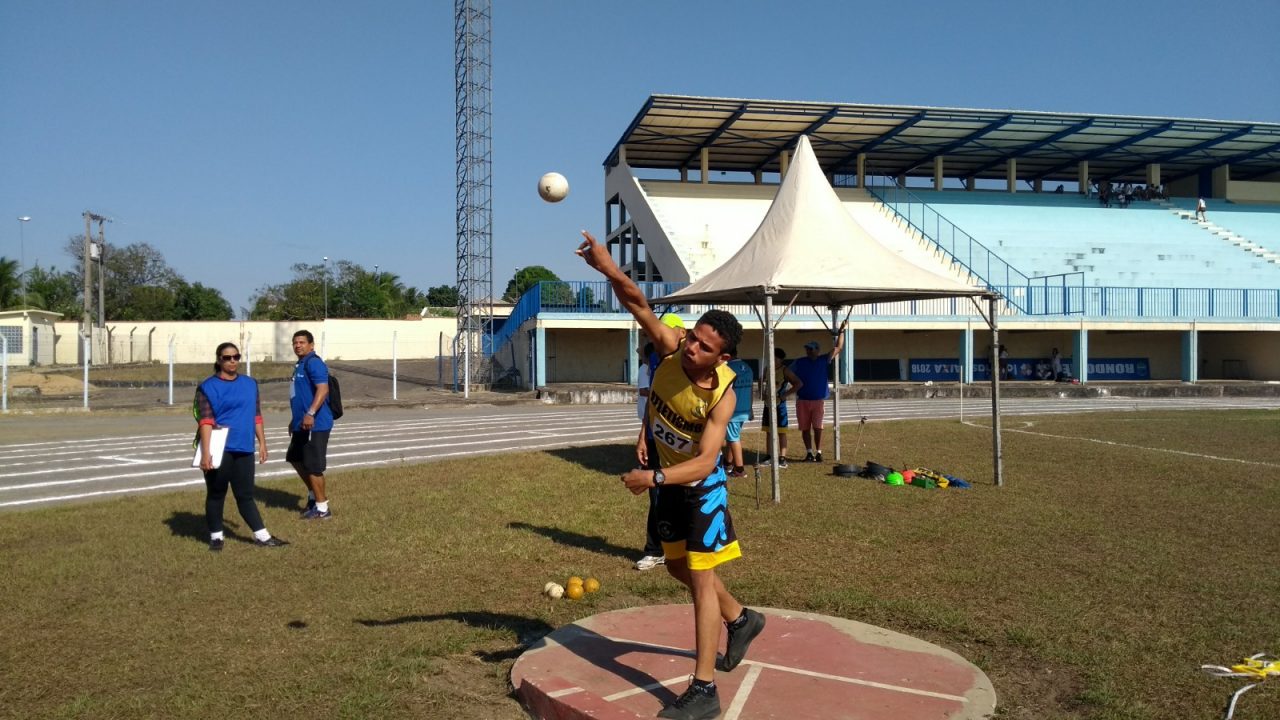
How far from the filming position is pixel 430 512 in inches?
389

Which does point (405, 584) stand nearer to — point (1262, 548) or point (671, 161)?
point (1262, 548)

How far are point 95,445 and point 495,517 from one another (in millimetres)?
11333

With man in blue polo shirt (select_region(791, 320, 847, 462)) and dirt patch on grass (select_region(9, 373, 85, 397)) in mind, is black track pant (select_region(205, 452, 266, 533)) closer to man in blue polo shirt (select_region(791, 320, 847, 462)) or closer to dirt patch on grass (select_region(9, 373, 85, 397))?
man in blue polo shirt (select_region(791, 320, 847, 462))

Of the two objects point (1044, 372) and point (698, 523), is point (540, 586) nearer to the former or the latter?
point (698, 523)

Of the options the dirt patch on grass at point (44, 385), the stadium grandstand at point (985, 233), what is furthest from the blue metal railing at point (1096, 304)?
the dirt patch on grass at point (44, 385)

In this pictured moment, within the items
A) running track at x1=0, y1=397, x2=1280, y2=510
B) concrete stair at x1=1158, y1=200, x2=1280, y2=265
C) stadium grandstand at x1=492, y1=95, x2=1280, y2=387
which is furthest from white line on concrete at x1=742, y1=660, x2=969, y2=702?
concrete stair at x1=1158, y1=200, x2=1280, y2=265

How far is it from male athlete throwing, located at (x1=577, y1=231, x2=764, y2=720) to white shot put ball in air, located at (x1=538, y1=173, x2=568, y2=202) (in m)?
8.96

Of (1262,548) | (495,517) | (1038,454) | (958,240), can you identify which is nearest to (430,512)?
(495,517)

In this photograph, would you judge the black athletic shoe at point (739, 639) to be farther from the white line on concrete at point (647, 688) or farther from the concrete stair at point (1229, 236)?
the concrete stair at point (1229, 236)

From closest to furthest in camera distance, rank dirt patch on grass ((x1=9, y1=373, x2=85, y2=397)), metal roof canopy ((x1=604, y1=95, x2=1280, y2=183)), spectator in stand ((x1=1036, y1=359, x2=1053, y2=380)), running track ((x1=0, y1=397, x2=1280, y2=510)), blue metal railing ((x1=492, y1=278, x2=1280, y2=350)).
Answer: running track ((x1=0, y1=397, x2=1280, y2=510)) < dirt patch on grass ((x1=9, y1=373, x2=85, y2=397)) < blue metal railing ((x1=492, y1=278, x2=1280, y2=350)) < spectator in stand ((x1=1036, y1=359, x2=1053, y2=380)) < metal roof canopy ((x1=604, y1=95, x2=1280, y2=183))

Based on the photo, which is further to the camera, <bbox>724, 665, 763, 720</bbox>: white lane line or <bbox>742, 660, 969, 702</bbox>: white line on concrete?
<bbox>742, 660, 969, 702</bbox>: white line on concrete

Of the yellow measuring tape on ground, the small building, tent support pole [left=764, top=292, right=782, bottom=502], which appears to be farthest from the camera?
the small building

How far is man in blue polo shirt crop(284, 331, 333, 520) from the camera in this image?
31.0 feet

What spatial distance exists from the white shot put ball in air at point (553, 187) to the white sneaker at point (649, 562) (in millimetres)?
7055
